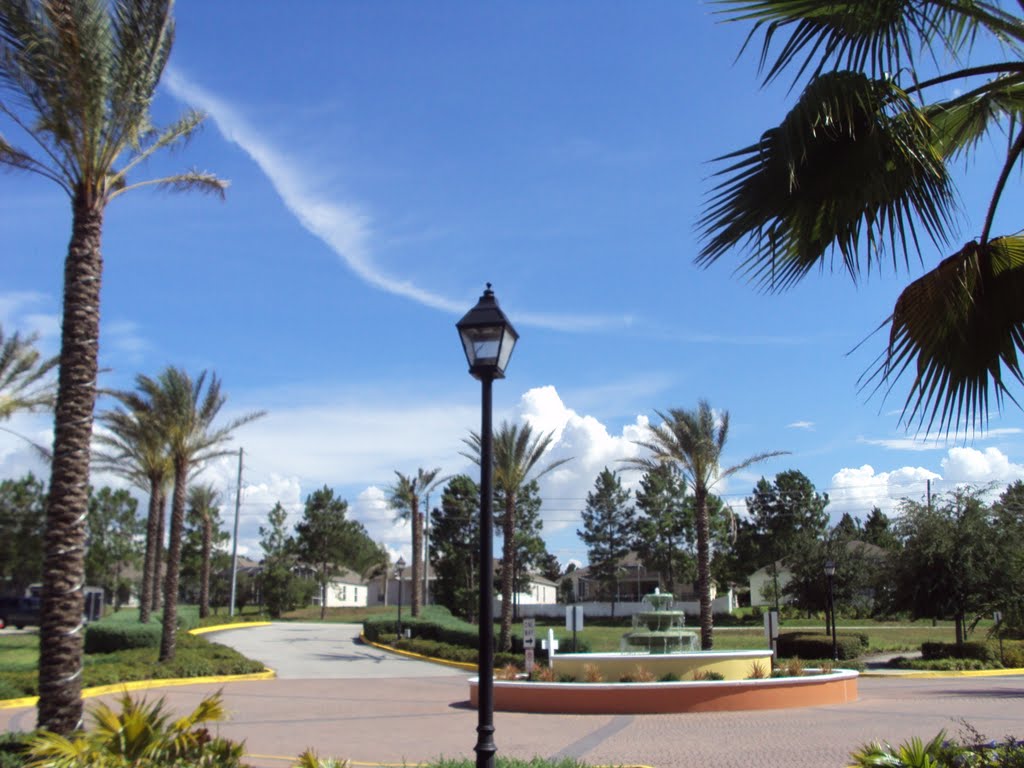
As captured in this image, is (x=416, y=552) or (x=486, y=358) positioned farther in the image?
(x=416, y=552)

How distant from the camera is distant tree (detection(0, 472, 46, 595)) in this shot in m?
63.4

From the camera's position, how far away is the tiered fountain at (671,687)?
57.6 feet

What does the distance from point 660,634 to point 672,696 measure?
4498mm

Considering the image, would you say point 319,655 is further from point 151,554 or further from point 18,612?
point 18,612

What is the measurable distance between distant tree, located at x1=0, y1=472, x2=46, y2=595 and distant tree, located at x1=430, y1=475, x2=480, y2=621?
2827 centimetres

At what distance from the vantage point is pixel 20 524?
210 feet

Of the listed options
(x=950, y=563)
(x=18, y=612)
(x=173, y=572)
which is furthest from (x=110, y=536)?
(x=950, y=563)

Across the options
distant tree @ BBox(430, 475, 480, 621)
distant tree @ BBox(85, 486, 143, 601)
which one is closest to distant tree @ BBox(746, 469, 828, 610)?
distant tree @ BBox(430, 475, 480, 621)

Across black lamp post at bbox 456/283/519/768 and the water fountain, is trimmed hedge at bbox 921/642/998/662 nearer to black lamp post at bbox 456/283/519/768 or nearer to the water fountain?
the water fountain

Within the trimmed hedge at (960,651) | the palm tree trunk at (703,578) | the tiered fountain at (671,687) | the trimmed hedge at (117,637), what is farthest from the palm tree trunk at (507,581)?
the trimmed hedge at (960,651)

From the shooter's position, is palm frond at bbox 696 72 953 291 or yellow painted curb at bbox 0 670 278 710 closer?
palm frond at bbox 696 72 953 291

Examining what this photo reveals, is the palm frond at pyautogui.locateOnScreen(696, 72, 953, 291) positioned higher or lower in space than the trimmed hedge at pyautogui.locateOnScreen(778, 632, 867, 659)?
higher

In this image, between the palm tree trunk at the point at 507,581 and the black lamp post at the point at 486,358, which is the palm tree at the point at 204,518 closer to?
the palm tree trunk at the point at 507,581

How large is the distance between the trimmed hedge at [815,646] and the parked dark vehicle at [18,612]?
42070mm
